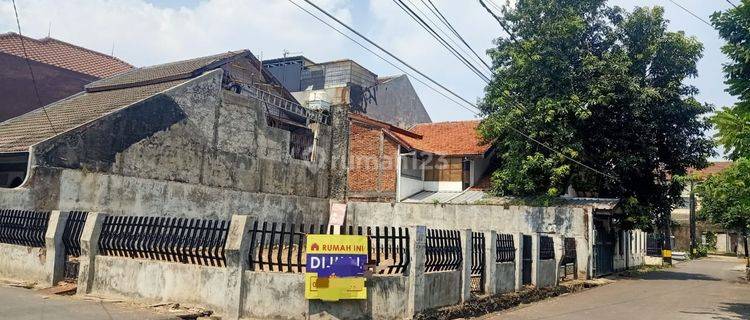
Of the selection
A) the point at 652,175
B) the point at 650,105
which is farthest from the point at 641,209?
the point at 650,105

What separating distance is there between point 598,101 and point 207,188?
15.4 metres

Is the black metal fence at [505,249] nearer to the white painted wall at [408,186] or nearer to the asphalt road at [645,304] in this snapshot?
the asphalt road at [645,304]

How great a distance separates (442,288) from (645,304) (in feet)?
22.2

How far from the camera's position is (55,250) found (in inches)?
427

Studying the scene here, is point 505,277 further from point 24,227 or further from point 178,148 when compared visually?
point 178,148

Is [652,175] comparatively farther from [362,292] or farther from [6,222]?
[6,222]

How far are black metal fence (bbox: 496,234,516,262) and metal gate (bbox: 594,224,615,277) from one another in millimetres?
8243

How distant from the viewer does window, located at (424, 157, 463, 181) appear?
25672mm

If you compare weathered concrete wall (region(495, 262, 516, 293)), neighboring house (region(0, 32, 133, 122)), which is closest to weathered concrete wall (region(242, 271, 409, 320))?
weathered concrete wall (region(495, 262, 516, 293))

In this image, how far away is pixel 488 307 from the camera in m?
11.4

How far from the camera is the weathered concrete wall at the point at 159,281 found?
28.7 feet

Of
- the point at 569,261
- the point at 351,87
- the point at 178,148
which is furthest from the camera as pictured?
the point at 351,87

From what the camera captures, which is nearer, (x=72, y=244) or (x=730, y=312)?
(x=72, y=244)

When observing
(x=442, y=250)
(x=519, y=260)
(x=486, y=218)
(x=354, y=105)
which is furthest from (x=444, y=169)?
(x=442, y=250)
